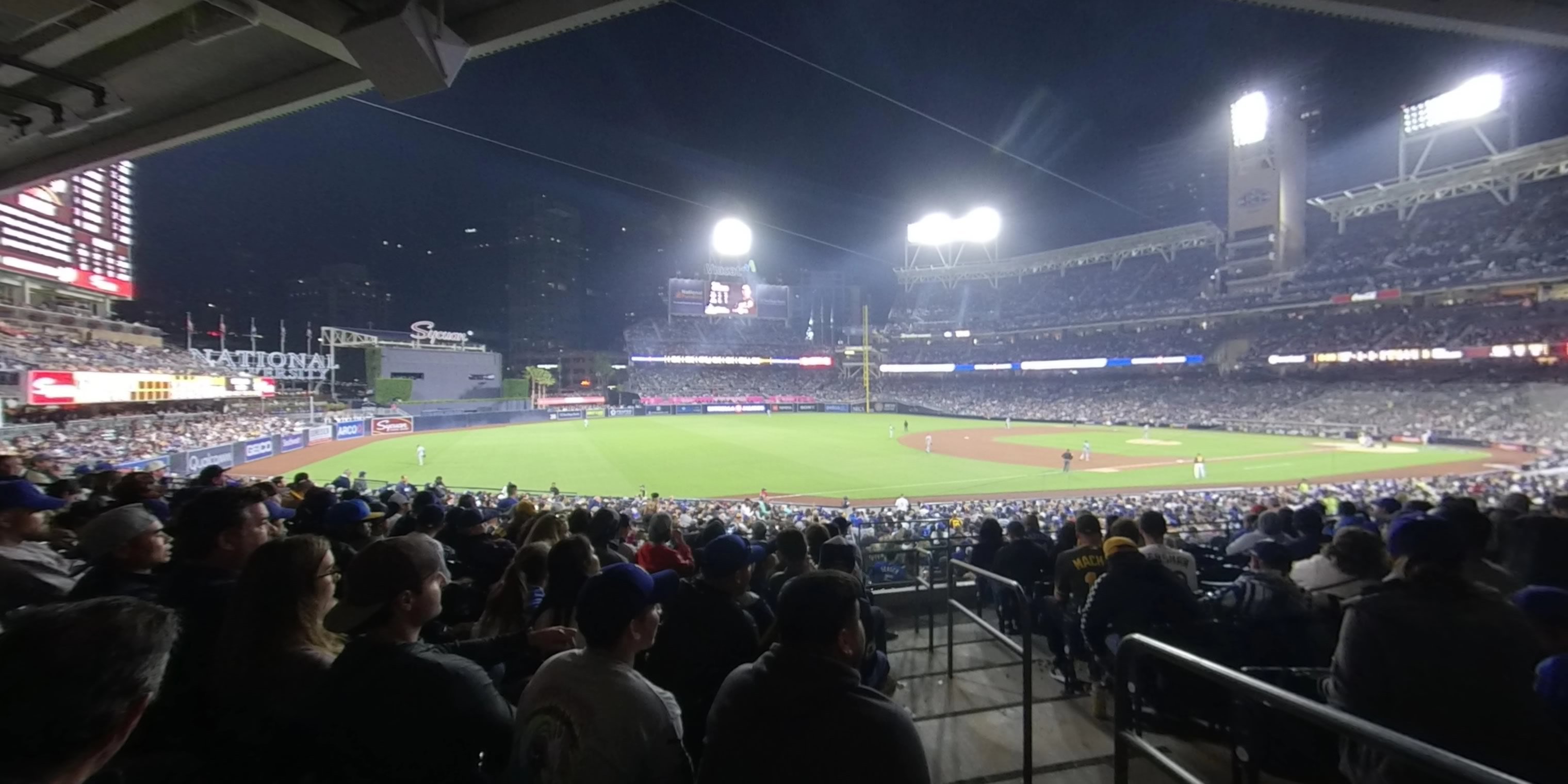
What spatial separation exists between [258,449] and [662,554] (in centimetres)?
3728

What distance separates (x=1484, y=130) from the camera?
134 ft

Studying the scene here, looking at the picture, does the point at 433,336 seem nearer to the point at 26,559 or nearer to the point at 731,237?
the point at 731,237

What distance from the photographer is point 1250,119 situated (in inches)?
2053

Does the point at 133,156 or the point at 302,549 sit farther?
the point at 133,156

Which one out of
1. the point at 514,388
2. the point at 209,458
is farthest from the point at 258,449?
the point at 514,388

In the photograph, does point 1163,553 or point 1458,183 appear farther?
point 1458,183

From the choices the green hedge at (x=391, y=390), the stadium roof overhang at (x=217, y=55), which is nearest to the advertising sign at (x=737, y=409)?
the green hedge at (x=391, y=390)

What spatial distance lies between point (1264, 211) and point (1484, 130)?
1272cm

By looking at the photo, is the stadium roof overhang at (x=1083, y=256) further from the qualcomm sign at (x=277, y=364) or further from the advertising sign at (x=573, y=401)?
the qualcomm sign at (x=277, y=364)

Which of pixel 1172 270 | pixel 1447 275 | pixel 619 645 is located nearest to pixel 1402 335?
pixel 1447 275

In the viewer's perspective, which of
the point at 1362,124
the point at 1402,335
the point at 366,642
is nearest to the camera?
the point at 366,642

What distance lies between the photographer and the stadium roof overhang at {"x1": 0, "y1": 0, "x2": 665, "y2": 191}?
17.1 feet

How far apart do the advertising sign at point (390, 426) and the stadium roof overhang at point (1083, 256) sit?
59652 mm

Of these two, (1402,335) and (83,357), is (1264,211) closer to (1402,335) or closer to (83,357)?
(1402,335)
